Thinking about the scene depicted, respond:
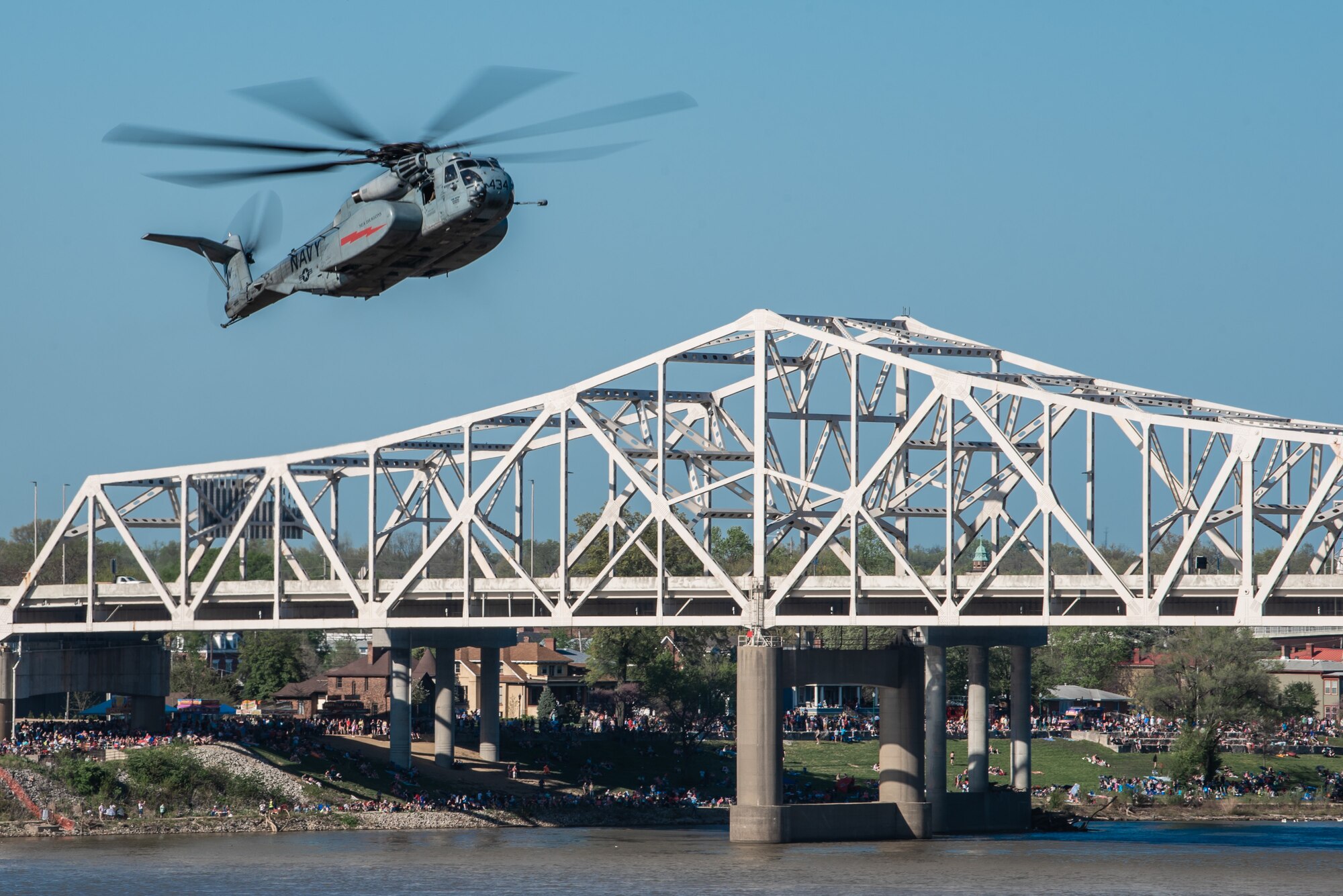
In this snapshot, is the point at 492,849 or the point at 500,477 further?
the point at 500,477

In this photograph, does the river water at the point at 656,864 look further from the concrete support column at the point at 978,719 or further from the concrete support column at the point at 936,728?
the concrete support column at the point at 978,719

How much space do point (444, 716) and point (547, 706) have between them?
109ft

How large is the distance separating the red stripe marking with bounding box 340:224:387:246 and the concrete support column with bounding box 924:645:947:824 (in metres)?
49.1

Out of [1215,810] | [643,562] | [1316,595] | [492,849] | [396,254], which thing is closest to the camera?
[396,254]

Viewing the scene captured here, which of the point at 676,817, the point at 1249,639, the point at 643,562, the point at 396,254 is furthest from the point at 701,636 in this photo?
the point at 396,254

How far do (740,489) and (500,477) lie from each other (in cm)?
1203

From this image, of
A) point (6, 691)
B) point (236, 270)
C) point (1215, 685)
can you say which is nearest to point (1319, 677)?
point (1215, 685)

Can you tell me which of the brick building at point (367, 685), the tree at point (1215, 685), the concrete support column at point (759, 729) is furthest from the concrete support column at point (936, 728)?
the brick building at point (367, 685)

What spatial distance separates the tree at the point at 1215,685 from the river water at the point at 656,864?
31696mm

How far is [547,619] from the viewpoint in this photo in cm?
10169

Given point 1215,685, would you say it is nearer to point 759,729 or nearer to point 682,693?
point 682,693

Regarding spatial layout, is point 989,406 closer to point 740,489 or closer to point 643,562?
point 740,489

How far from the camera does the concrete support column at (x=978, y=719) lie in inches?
4099

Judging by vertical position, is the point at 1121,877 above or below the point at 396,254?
below
